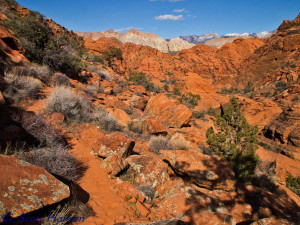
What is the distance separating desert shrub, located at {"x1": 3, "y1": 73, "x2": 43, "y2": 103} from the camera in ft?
17.3

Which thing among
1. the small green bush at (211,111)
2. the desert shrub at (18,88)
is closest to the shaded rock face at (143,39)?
the small green bush at (211,111)

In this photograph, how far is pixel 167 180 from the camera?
407 centimetres

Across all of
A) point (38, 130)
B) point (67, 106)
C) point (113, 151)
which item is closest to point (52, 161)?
point (38, 130)

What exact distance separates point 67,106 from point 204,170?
5.15 metres

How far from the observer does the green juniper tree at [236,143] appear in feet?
19.1

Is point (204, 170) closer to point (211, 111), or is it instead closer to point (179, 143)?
point (179, 143)

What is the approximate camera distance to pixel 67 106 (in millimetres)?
5801

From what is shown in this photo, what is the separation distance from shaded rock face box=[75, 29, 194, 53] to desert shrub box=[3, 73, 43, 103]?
8186 centimetres

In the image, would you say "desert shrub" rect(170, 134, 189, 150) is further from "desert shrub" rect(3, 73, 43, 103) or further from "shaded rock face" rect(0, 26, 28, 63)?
"shaded rock face" rect(0, 26, 28, 63)

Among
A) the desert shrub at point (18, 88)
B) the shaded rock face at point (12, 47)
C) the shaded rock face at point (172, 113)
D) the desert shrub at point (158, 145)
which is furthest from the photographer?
the shaded rock face at point (172, 113)

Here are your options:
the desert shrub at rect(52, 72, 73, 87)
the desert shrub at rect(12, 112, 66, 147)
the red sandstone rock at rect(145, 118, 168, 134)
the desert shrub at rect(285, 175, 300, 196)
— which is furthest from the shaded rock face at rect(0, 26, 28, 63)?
the desert shrub at rect(285, 175, 300, 196)

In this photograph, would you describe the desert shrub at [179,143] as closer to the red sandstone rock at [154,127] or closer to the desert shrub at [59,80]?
the red sandstone rock at [154,127]

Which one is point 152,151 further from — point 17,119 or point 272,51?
point 272,51

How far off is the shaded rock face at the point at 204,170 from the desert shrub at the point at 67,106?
3.87 m
